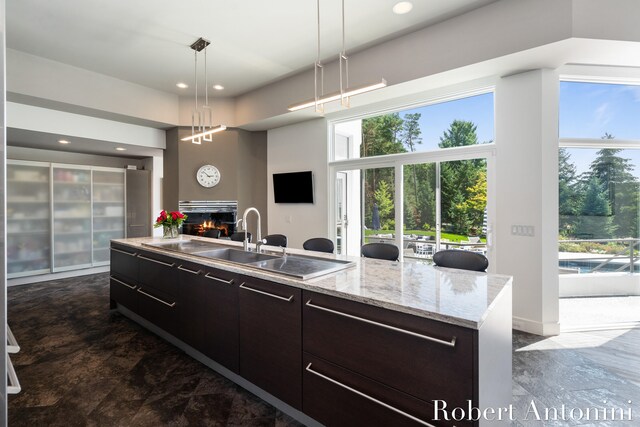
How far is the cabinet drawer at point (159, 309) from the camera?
8.83 ft

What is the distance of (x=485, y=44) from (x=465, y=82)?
2.26ft

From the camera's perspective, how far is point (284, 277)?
1.81 meters

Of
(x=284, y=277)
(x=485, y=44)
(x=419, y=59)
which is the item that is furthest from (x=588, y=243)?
(x=284, y=277)

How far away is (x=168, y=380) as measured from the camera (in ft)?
7.64

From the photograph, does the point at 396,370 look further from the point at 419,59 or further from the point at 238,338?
the point at 419,59

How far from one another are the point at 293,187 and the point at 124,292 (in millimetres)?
2911

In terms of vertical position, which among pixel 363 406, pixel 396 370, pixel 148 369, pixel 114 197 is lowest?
pixel 148 369

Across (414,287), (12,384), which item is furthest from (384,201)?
(12,384)

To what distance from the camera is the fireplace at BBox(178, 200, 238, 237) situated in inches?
219

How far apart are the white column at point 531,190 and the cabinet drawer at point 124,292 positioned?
4060 millimetres

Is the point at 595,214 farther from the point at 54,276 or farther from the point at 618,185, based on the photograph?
the point at 54,276

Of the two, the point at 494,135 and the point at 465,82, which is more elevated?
the point at 465,82

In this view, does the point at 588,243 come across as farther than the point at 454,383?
Yes

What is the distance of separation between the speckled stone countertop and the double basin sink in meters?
0.06
